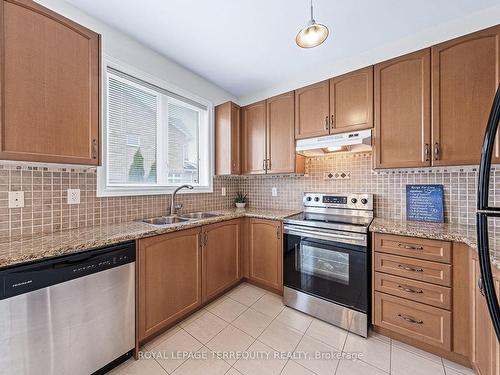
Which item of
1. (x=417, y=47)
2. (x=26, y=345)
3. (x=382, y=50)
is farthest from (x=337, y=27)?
(x=26, y=345)

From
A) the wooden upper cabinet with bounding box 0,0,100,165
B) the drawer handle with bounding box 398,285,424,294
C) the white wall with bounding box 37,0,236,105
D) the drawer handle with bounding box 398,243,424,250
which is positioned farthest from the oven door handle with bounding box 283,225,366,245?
the white wall with bounding box 37,0,236,105

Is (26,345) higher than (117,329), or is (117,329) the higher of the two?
(26,345)

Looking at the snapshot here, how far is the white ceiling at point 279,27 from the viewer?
160 centimetres

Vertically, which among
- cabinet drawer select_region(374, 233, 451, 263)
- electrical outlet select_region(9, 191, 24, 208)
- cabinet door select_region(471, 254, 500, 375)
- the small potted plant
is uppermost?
electrical outlet select_region(9, 191, 24, 208)

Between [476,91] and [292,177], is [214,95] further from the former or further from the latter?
[476,91]

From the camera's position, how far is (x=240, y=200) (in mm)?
3162

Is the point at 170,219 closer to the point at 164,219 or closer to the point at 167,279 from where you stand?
the point at 164,219

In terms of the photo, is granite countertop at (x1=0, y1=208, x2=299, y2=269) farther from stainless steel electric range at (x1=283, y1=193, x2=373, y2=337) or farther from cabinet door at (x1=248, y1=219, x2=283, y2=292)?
stainless steel electric range at (x1=283, y1=193, x2=373, y2=337)

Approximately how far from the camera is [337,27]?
182 centimetres

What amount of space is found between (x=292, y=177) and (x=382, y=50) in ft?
5.21

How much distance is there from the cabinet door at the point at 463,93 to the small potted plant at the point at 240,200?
2158 millimetres

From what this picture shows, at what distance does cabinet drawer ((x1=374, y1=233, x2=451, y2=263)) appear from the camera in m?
1.46

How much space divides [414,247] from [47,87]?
2.62m

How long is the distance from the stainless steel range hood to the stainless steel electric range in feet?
1.71
